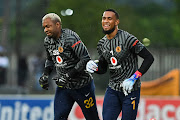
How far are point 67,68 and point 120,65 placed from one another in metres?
0.85

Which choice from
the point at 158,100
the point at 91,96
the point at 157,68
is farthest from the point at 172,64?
the point at 91,96

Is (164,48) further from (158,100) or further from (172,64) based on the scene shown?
(158,100)

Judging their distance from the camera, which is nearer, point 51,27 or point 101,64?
point 51,27

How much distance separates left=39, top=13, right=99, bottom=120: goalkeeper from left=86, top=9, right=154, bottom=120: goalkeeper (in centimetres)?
30

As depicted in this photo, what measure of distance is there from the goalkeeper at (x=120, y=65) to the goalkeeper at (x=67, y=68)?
0.30 m

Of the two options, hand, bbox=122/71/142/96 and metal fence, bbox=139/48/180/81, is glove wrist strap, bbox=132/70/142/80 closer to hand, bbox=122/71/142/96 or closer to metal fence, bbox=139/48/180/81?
hand, bbox=122/71/142/96

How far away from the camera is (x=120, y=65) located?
6.30 m

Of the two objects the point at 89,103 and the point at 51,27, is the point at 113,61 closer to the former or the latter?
the point at 89,103

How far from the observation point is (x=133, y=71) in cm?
632

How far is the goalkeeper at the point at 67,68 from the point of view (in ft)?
21.2

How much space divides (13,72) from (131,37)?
8683 millimetres

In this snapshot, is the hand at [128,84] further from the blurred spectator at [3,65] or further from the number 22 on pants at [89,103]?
the blurred spectator at [3,65]

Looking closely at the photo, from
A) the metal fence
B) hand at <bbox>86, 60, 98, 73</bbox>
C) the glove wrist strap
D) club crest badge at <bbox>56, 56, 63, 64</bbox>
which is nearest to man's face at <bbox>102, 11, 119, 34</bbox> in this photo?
hand at <bbox>86, 60, 98, 73</bbox>

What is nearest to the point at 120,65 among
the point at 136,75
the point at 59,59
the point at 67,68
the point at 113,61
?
the point at 113,61
